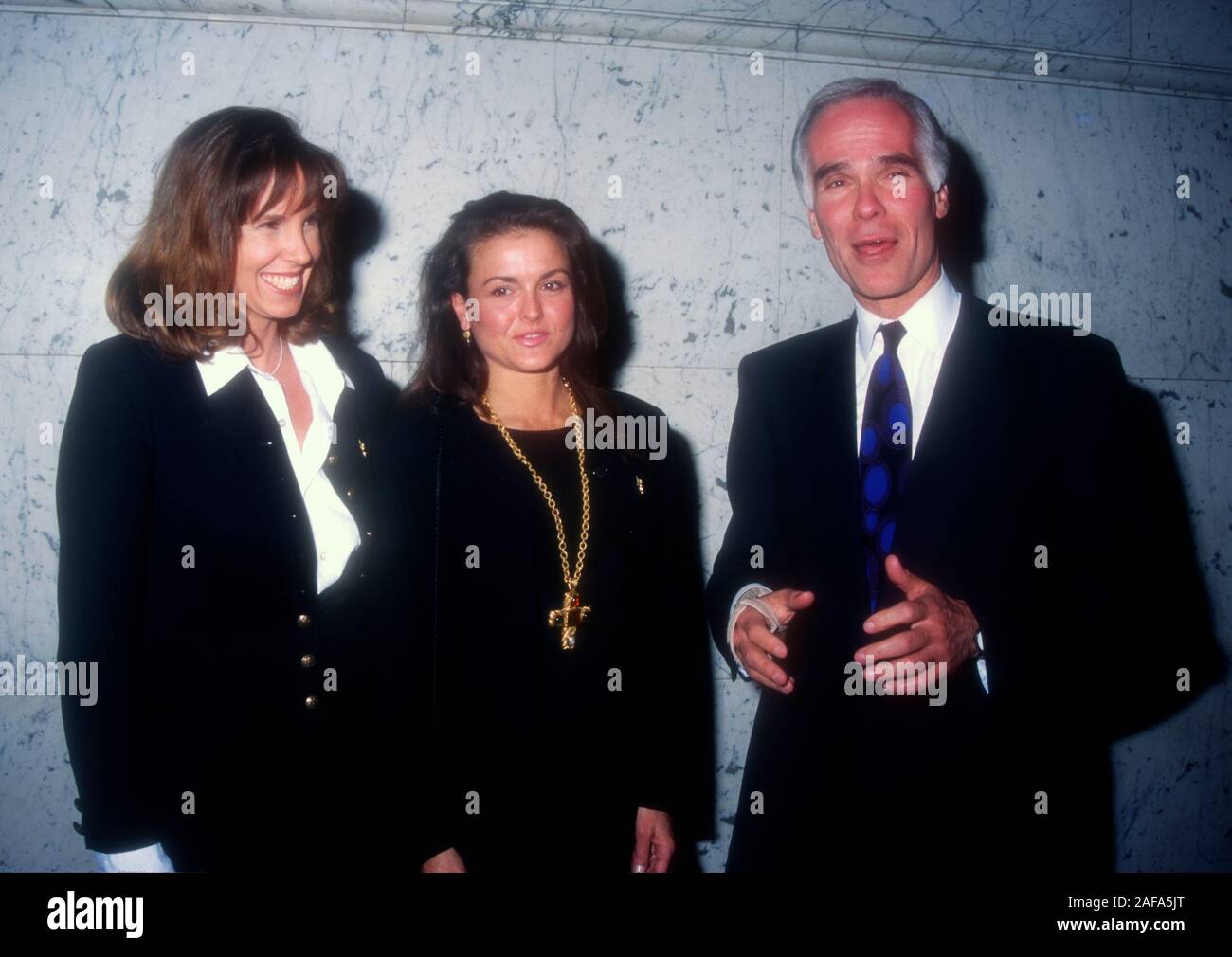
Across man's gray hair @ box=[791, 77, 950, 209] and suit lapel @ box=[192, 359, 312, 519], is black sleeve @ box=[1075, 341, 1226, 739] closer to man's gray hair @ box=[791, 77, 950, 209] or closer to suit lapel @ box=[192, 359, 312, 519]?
man's gray hair @ box=[791, 77, 950, 209]

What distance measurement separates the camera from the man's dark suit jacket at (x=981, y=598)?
54.8 inches

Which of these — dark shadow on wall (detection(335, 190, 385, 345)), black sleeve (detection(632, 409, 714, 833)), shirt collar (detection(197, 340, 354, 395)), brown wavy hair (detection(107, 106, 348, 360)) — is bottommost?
black sleeve (detection(632, 409, 714, 833))

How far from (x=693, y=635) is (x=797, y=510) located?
441 millimetres

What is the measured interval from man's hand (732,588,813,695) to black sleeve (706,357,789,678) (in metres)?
0.10

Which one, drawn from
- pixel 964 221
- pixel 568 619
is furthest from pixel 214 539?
pixel 964 221

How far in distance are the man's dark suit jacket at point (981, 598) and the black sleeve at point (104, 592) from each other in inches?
50.9

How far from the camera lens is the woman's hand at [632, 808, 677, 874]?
164cm

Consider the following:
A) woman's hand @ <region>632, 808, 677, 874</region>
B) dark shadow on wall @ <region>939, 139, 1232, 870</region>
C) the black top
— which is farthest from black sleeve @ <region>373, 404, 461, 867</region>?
dark shadow on wall @ <region>939, 139, 1232, 870</region>

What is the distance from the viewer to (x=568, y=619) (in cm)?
155

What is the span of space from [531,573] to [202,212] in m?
1.02

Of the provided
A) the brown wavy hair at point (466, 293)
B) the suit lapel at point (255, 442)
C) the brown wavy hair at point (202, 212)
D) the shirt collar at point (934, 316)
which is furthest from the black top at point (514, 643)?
the shirt collar at point (934, 316)

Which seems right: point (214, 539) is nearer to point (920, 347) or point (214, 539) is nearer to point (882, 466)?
point (882, 466)

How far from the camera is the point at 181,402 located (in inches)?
55.3

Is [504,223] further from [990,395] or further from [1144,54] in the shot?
[1144,54]
